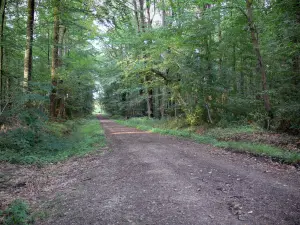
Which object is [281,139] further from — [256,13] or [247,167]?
[256,13]

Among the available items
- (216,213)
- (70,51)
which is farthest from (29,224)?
(70,51)

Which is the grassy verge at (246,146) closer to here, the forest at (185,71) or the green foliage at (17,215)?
the forest at (185,71)

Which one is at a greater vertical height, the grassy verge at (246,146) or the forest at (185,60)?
the forest at (185,60)

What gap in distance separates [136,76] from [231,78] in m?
7.41

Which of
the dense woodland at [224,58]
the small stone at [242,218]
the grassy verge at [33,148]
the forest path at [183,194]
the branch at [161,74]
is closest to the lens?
the small stone at [242,218]

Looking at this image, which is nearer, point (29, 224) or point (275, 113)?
point (29, 224)

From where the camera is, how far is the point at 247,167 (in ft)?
18.7

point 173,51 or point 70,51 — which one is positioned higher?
point 70,51

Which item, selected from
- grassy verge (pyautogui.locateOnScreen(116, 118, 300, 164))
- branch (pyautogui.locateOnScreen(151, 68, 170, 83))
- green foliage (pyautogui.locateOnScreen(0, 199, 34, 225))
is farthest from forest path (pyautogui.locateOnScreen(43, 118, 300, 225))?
branch (pyautogui.locateOnScreen(151, 68, 170, 83))

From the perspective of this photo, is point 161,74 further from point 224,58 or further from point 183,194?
point 183,194

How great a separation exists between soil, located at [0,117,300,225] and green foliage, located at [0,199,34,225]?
0.25 m

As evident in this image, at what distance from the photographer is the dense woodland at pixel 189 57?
826 cm

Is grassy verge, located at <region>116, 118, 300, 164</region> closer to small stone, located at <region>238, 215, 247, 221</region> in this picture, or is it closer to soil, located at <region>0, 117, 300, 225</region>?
soil, located at <region>0, 117, 300, 225</region>

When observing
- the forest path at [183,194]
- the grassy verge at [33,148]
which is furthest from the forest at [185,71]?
the forest path at [183,194]
